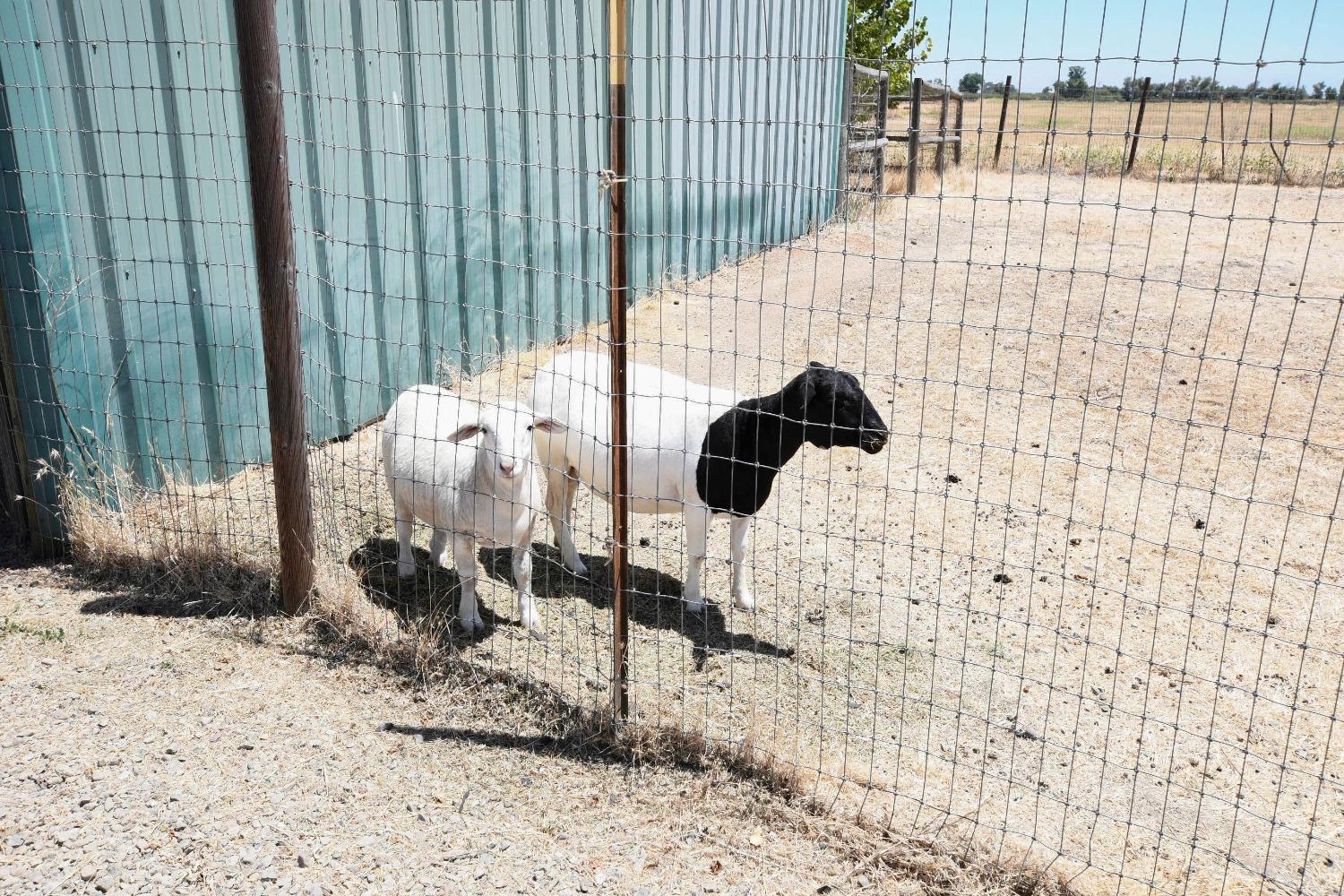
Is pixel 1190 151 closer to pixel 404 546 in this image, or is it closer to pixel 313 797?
pixel 404 546

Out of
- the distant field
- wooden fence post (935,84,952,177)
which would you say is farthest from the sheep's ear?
the distant field

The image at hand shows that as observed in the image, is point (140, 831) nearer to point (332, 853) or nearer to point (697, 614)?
point (332, 853)

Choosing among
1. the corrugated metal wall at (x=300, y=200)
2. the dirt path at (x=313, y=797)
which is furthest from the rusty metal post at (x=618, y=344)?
the dirt path at (x=313, y=797)

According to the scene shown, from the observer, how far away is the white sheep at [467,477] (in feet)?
15.9

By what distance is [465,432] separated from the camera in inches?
190

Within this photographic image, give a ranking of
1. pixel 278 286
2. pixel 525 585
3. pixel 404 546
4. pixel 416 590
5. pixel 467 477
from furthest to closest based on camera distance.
→ 1. pixel 404 546
2. pixel 416 590
3. pixel 525 585
4. pixel 467 477
5. pixel 278 286

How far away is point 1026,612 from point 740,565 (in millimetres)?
1469

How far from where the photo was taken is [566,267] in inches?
397

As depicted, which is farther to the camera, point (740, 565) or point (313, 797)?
point (740, 565)

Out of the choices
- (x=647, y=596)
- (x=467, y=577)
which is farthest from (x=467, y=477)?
(x=647, y=596)

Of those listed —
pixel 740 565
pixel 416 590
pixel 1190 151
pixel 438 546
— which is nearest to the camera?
pixel 740 565

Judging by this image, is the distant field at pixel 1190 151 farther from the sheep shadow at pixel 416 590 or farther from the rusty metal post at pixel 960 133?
the sheep shadow at pixel 416 590

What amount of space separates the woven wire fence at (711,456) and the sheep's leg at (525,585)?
2.5 inches

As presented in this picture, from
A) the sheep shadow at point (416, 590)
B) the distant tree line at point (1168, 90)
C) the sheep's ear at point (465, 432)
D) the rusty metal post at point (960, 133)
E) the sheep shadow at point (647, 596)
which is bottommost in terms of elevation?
the sheep shadow at point (647, 596)
